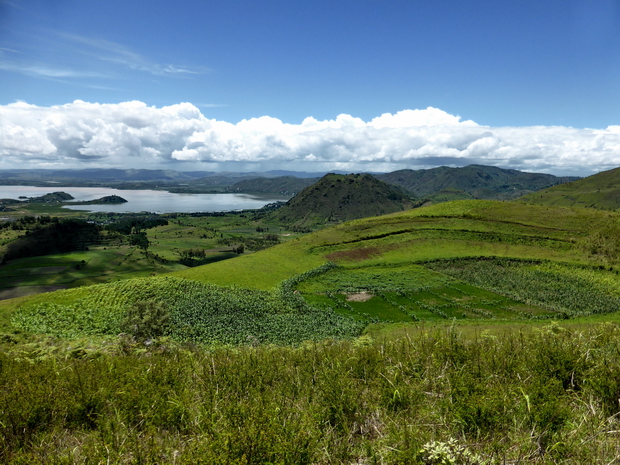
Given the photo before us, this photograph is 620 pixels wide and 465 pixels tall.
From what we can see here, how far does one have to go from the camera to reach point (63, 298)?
1535 inches

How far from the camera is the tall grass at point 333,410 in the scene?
388 centimetres

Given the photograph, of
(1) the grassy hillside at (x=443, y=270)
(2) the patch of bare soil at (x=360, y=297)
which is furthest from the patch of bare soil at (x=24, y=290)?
(2) the patch of bare soil at (x=360, y=297)

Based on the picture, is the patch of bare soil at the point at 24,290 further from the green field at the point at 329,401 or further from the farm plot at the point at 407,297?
the green field at the point at 329,401

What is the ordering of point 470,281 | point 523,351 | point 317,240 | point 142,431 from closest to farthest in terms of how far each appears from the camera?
point 142,431 → point 523,351 → point 470,281 → point 317,240

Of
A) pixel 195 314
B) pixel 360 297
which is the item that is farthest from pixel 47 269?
pixel 360 297

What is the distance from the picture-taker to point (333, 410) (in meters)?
5.20

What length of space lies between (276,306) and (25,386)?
39.9 meters

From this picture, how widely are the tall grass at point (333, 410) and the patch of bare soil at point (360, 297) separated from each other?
4093 centimetres

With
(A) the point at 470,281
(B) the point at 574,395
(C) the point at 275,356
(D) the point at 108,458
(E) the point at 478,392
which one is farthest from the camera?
(A) the point at 470,281

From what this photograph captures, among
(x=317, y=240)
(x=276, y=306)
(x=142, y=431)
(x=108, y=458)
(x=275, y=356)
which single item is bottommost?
(x=276, y=306)

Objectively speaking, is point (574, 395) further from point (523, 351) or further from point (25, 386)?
point (25, 386)

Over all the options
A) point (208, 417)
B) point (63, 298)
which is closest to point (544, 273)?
point (208, 417)

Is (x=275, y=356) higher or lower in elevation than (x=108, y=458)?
lower

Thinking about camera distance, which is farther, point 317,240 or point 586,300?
point 317,240
